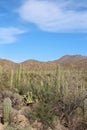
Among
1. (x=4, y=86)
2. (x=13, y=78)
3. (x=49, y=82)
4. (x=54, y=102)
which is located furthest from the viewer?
(x=13, y=78)

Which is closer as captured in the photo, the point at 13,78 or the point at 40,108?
the point at 40,108

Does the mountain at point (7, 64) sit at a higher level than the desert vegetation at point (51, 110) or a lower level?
higher

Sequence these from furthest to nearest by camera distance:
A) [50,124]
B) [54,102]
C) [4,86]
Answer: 1. [4,86]
2. [54,102]
3. [50,124]

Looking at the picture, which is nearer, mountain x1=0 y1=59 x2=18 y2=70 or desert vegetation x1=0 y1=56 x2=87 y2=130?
desert vegetation x1=0 y1=56 x2=87 y2=130

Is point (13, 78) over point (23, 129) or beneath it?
over

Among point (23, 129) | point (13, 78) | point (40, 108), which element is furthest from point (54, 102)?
point (13, 78)

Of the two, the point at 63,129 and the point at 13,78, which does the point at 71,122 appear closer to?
the point at 63,129

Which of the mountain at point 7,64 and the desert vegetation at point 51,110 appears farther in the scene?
the mountain at point 7,64

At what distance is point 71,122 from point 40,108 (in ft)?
5.24

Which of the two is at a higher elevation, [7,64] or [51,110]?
[7,64]

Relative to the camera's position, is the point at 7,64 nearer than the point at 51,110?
No

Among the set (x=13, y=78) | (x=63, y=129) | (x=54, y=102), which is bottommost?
(x=63, y=129)

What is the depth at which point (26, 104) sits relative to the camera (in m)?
19.2

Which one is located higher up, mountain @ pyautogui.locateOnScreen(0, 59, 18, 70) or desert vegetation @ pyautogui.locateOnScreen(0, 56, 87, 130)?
mountain @ pyautogui.locateOnScreen(0, 59, 18, 70)
